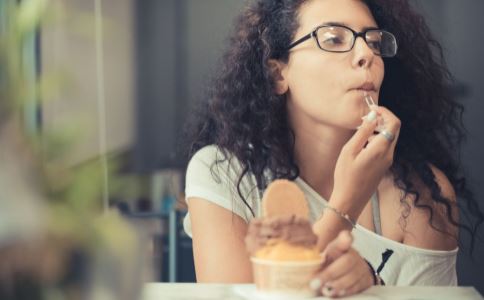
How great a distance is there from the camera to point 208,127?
0.92 m

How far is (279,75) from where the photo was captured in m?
0.87

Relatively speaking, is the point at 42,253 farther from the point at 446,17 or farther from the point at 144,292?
the point at 446,17

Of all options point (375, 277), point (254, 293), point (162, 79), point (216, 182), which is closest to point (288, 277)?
point (254, 293)

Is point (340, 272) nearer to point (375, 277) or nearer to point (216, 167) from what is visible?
point (375, 277)

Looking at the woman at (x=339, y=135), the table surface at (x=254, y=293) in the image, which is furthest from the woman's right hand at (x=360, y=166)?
the table surface at (x=254, y=293)

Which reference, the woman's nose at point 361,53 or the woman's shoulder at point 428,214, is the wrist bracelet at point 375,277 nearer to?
the woman's shoulder at point 428,214

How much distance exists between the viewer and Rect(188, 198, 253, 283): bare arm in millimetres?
782

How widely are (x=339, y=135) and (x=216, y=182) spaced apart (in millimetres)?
177

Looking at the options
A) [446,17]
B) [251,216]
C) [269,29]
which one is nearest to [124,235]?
[251,216]

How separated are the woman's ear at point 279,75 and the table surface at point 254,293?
0.28 metres

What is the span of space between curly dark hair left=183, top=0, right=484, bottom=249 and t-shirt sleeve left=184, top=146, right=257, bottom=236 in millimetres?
11

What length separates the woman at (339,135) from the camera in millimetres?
812

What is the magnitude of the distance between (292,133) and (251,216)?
14 cm

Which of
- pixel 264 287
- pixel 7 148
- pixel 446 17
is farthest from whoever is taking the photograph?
pixel 446 17
